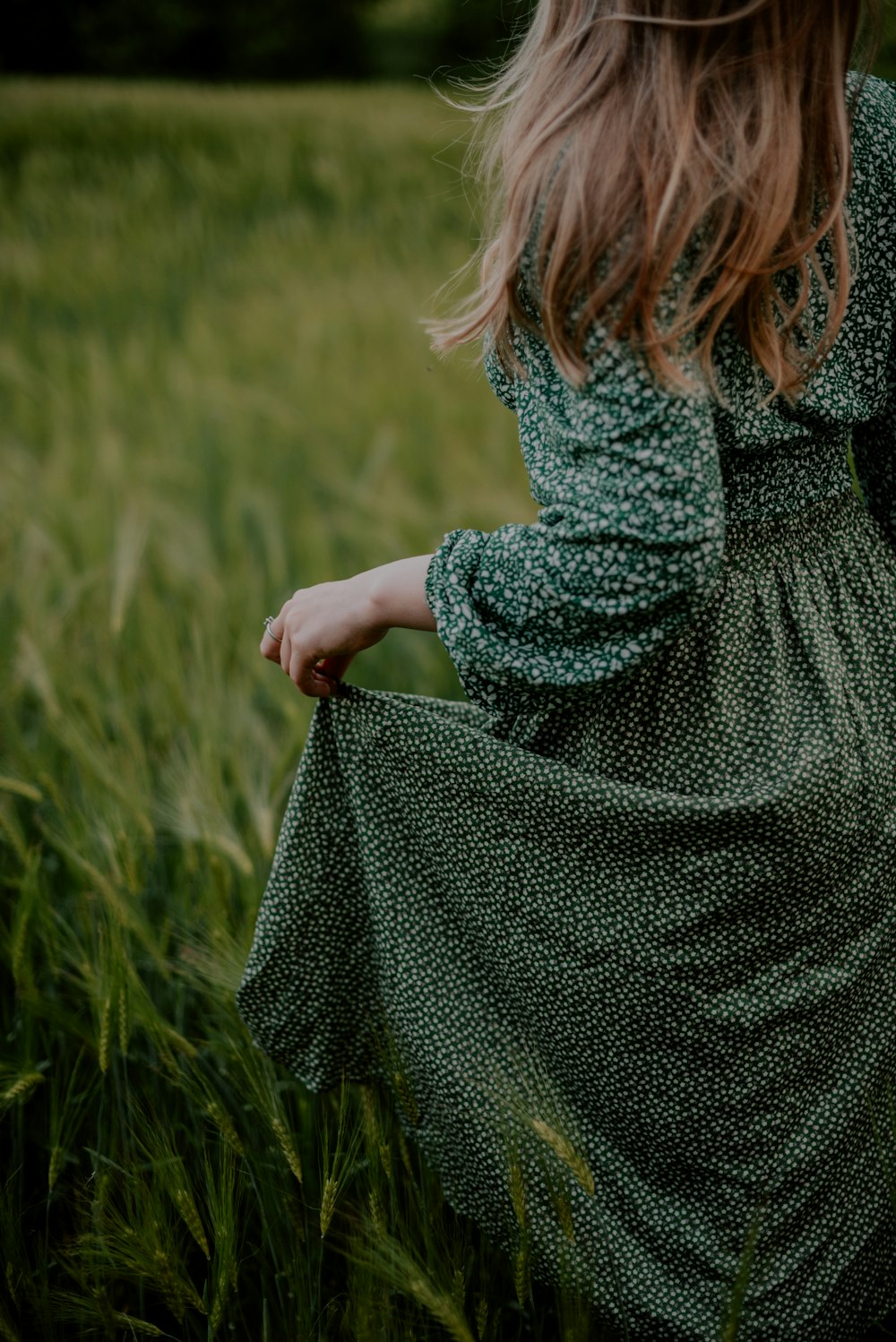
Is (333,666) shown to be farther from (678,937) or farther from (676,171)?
(676,171)

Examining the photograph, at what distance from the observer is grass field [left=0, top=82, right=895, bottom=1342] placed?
3.26 ft

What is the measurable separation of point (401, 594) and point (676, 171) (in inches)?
15.0

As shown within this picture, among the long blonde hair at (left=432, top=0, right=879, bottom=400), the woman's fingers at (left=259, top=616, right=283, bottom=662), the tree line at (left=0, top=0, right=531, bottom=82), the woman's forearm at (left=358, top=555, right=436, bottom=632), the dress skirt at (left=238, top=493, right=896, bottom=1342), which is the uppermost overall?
the tree line at (left=0, top=0, right=531, bottom=82)

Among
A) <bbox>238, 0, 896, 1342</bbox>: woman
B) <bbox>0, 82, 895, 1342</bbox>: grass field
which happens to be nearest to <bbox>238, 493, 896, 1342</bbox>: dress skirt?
<bbox>238, 0, 896, 1342</bbox>: woman

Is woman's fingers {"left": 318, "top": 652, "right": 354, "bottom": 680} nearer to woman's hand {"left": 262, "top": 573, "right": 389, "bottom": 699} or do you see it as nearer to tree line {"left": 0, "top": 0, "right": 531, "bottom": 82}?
woman's hand {"left": 262, "top": 573, "right": 389, "bottom": 699}

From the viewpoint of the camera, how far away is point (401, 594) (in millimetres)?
876

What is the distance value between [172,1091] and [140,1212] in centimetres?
36

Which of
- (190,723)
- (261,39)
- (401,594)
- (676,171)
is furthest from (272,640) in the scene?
(261,39)

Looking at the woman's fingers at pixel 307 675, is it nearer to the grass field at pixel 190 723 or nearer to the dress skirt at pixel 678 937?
the dress skirt at pixel 678 937

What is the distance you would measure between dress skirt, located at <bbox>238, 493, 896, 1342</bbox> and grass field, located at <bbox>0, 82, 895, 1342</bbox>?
12cm

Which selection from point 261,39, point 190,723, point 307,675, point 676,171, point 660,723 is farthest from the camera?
point 261,39

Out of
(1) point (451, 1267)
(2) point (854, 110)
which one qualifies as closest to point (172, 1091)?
(1) point (451, 1267)

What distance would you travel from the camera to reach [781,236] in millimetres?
787

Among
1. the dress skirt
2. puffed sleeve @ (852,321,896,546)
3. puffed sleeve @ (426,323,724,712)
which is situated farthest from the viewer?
puffed sleeve @ (852,321,896,546)
